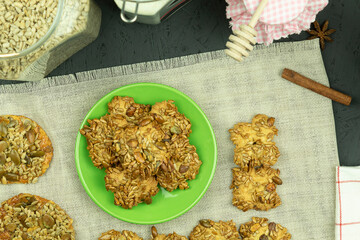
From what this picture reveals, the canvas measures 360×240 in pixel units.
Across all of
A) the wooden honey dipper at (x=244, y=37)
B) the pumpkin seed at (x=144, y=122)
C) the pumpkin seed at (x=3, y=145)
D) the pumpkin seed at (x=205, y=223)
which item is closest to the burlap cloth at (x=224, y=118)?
the pumpkin seed at (x=205, y=223)

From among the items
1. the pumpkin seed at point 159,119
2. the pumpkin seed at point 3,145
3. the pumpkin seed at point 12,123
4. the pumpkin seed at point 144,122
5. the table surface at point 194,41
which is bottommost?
the pumpkin seed at point 3,145

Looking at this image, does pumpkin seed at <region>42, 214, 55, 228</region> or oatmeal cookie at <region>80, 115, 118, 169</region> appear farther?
pumpkin seed at <region>42, 214, 55, 228</region>

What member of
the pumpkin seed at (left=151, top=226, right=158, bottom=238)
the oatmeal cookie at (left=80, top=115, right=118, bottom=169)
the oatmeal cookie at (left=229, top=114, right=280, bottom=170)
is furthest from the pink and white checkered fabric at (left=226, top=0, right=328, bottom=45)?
the pumpkin seed at (left=151, top=226, right=158, bottom=238)

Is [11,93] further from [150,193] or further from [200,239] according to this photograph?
[200,239]

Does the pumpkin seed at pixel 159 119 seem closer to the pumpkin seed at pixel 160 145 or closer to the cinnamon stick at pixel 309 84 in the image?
the pumpkin seed at pixel 160 145

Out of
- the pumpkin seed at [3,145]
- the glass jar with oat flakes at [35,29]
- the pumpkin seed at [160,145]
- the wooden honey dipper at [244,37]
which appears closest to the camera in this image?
the wooden honey dipper at [244,37]

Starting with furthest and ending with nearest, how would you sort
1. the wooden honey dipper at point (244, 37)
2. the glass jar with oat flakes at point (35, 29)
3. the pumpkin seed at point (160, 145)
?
the pumpkin seed at point (160, 145) → the glass jar with oat flakes at point (35, 29) → the wooden honey dipper at point (244, 37)

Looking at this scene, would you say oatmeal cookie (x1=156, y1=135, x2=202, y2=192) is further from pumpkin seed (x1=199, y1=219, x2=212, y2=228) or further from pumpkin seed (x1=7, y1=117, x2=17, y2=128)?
pumpkin seed (x1=7, y1=117, x2=17, y2=128)
